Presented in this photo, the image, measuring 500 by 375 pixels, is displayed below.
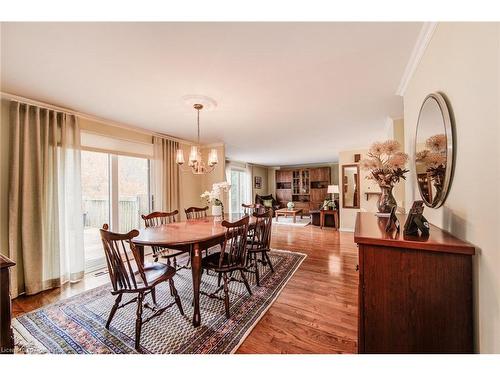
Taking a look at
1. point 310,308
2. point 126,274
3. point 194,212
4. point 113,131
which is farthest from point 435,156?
point 113,131

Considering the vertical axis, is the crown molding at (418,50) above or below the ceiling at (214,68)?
below

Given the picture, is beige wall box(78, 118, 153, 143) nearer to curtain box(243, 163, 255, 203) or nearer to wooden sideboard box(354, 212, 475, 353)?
wooden sideboard box(354, 212, 475, 353)

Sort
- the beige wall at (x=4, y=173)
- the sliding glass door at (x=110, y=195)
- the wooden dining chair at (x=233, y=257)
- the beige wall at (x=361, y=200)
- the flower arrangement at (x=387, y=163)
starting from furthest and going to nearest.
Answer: the beige wall at (x=361, y=200), the sliding glass door at (x=110, y=195), the beige wall at (x=4, y=173), the wooden dining chair at (x=233, y=257), the flower arrangement at (x=387, y=163)

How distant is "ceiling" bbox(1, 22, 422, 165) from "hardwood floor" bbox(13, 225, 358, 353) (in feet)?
7.16

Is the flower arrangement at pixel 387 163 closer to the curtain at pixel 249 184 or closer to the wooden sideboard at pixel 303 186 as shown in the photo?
the curtain at pixel 249 184

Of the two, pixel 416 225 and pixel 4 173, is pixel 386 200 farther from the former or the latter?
pixel 4 173

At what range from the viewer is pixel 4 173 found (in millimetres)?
2230

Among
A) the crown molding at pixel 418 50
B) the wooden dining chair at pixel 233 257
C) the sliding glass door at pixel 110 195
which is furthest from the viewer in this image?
the sliding glass door at pixel 110 195

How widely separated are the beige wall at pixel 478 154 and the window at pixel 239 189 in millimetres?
6534

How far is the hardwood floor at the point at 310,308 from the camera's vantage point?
153 cm

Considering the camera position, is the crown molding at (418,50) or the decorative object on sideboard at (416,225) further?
the crown molding at (418,50)

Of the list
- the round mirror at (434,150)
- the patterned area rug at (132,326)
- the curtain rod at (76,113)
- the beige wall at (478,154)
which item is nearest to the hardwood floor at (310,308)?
the patterned area rug at (132,326)

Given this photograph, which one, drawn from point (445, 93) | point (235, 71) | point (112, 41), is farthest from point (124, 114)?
point (445, 93)
